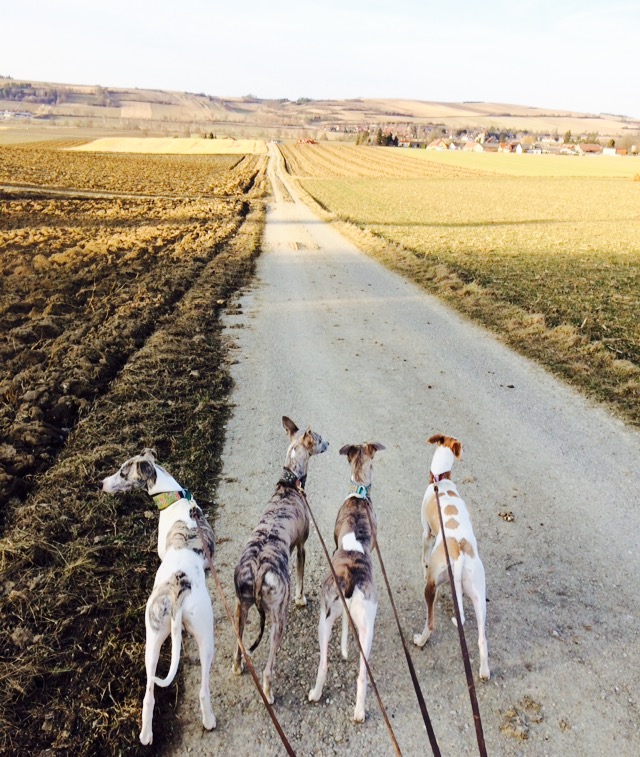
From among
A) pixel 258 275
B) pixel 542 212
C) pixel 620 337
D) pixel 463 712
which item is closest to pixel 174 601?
pixel 463 712

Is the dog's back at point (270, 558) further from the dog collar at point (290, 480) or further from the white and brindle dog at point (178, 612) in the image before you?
the white and brindle dog at point (178, 612)

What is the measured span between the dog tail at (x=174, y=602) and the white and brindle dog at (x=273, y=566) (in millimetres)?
472

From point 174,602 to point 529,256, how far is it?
68.6ft

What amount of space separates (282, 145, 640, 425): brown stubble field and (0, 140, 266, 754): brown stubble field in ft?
22.2

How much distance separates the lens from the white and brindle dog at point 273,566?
4059 millimetres

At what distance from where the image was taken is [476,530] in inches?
238

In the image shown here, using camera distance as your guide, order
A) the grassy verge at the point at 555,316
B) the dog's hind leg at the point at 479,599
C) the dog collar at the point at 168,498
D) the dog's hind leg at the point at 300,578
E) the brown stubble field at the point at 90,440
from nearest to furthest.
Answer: the brown stubble field at the point at 90,440 → the dog's hind leg at the point at 479,599 → the dog collar at the point at 168,498 → the dog's hind leg at the point at 300,578 → the grassy verge at the point at 555,316

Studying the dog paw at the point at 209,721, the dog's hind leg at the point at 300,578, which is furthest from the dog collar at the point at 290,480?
the dog paw at the point at 209,721

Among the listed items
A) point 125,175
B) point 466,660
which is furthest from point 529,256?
point 125,175

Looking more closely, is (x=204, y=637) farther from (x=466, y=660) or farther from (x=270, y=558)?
(x=466, y=660)

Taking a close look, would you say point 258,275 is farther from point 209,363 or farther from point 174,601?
point 174,601

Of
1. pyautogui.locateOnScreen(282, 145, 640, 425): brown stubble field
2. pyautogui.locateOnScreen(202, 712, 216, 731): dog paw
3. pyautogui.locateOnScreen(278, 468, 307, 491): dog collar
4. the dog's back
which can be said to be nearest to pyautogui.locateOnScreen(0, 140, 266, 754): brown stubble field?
pyautogui.locateOnScreen(202, 712, 216, 731): dog paw

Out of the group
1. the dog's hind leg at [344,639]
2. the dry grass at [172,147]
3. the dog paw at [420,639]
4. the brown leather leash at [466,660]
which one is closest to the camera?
the brown leather leash at [466,660]

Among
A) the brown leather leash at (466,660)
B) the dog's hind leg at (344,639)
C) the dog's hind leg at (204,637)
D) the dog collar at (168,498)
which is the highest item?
the brown leather leash at (466,660)
